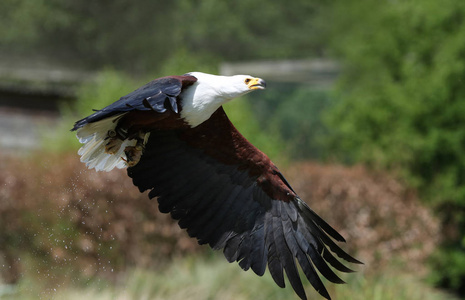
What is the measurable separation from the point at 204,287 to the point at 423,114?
5.48m

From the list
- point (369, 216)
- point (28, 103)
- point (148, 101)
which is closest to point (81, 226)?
point (369, 216)

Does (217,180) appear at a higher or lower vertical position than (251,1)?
higher

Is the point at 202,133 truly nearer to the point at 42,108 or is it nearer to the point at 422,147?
the point at 422,147

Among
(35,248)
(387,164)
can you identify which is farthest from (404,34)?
(35,248)

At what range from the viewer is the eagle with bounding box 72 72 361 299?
4.58 metres

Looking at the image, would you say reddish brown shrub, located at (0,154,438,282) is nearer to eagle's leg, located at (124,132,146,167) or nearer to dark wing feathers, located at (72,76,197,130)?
eagle's leg, located at (124,132,146,167)

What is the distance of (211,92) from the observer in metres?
4.19

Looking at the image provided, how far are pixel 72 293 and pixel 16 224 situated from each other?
6.45ft

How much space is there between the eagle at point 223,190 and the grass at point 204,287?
6.64ft

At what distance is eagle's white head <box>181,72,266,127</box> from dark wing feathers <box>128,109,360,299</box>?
0.56 meters

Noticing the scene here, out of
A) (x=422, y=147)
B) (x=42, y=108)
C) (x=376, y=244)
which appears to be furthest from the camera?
(x=42, y=108)

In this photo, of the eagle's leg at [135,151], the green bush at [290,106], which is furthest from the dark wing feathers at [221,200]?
the green bush at [290,106]

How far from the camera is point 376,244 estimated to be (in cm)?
911

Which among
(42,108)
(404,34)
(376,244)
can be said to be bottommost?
(42,108)
